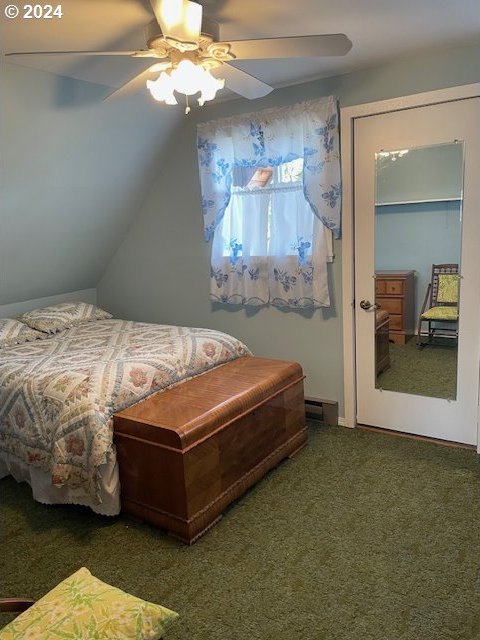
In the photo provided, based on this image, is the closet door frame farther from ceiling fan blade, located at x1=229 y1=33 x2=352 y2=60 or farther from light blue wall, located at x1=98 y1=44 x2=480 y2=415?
ceiling fan blade, located at x1=229 y1=33 x2=352 y2=60

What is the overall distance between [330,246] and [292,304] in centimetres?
49

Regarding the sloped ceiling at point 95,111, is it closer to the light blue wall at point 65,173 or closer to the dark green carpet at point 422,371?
the light blue wall at point 65,173

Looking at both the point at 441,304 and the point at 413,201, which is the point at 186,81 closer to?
the point at 413,201

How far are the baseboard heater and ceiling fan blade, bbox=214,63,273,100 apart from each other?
80.5 inches

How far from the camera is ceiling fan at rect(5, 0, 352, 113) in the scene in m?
1.87

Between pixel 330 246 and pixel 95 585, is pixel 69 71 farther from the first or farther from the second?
pixel 95 585

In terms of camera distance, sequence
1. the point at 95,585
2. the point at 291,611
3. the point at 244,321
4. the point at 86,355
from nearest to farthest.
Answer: the point at 95,585, the point at 291,611, the point at 86,355, the point at 244,321

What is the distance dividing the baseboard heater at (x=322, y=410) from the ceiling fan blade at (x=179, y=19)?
242cm

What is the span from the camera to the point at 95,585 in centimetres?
144

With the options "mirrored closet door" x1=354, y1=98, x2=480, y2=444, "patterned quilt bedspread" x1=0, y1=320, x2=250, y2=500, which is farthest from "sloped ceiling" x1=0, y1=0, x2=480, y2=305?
"patterned quilt bedspread" x1=0, y1=320, x2=250, y2=500

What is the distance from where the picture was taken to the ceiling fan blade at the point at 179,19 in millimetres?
1806

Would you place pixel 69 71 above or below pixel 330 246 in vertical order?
above

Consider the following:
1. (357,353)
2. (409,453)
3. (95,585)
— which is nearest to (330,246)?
(357,353)

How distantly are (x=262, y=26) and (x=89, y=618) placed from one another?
2.47 metres
